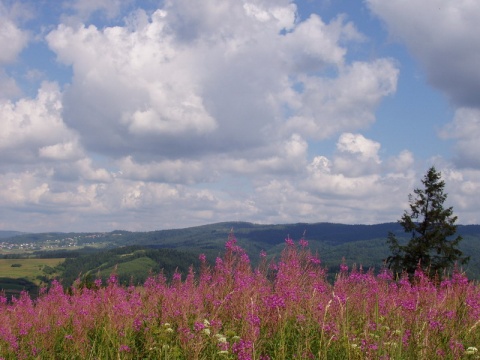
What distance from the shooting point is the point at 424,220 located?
135 feet

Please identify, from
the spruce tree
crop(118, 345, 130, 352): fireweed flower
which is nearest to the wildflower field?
crop(118, 345, 130, 352): fireweed flower

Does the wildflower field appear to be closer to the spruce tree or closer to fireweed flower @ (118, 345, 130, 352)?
fireweed flower @ (118, 345, 130, 352)

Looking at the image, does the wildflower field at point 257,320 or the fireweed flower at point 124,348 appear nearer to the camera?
the wildflower field at point 257,320

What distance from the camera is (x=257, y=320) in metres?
5.69

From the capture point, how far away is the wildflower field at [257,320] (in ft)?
18.1

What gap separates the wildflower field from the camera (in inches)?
217

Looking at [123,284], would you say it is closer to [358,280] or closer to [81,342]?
[81,342]

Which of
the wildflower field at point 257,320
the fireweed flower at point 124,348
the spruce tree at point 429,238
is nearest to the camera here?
the wildflower field at point 257,320

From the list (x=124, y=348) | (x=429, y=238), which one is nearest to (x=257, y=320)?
(x=124, y=348)

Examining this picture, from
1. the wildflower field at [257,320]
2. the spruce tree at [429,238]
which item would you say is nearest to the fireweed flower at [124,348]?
the wildflower field at [257,320]

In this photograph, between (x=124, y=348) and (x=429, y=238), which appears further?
(x=429, y=238)

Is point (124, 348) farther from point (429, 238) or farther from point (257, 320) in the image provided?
point (429, 238)

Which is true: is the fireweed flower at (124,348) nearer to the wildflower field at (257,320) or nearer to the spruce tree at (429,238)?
the wildflower field at (257,320)

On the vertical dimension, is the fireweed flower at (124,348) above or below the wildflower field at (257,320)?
below
